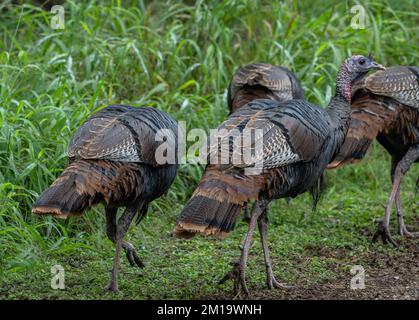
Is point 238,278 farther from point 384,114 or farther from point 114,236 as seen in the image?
point 384,114

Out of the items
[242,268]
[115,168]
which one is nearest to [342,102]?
[242,268]

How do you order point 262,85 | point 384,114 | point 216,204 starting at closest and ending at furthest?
point 216,204 < point 384,114 < point 262,85

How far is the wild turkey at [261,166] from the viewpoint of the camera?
5473 millimetres

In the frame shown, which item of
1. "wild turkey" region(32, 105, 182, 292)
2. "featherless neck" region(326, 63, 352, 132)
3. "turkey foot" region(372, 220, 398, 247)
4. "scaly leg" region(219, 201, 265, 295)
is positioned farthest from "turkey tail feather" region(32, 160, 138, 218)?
"turkey foot" region(372, 220, 398, 247)

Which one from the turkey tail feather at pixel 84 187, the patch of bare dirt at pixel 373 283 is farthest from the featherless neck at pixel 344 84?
the turkey tail feather at pixel 84 187

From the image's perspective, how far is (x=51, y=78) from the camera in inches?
335

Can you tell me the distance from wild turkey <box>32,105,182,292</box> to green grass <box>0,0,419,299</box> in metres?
0.59

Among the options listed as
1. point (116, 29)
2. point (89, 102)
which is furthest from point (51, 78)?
point (116, 29)

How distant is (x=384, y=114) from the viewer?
740 centimetres

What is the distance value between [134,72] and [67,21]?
0.99 m

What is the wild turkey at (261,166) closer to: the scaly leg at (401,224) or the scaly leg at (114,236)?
the scaly leg at (114,236)

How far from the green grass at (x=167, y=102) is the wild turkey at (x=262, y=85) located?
0.58m

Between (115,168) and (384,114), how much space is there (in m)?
2.68

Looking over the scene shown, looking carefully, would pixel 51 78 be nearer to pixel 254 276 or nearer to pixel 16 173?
pixel 16 173
